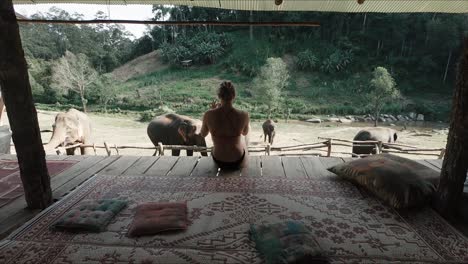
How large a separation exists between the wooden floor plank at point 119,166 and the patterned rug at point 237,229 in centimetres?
34

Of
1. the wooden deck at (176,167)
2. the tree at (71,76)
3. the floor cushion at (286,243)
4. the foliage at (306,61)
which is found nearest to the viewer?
the floor cushion at (286,243)

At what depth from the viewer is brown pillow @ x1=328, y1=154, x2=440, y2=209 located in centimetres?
225

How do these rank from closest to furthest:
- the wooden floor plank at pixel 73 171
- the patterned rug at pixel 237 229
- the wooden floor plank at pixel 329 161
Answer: the patterned rug at pixel 237 229
the wooden floor plank at pixel 73 171
the wooden floor plank at pixel 329 161

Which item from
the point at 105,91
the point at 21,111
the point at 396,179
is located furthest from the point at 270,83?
the point at 21,111

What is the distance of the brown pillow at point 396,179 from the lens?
2246 mm

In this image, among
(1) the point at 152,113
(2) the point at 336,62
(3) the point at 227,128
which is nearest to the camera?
(3) the point at 227,128

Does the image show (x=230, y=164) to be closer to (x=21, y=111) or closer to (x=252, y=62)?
(x=21, y=111)

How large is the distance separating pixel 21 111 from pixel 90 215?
90 cm

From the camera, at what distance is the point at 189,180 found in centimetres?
284

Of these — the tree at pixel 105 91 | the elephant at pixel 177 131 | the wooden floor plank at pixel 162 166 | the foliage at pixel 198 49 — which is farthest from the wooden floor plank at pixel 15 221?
the foliage at pixel 198 49

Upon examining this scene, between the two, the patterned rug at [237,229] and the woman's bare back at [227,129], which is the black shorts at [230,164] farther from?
the patterned rug at [237,229]

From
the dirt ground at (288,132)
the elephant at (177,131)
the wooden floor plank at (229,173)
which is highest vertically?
the wooden floor plank at (229,173)

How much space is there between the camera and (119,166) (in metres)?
3.26

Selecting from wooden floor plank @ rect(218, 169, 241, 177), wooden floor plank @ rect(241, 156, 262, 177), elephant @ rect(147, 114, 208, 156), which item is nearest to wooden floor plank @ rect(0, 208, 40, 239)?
wooden floor plank @ rect(218, 169, 241, 177)
